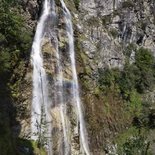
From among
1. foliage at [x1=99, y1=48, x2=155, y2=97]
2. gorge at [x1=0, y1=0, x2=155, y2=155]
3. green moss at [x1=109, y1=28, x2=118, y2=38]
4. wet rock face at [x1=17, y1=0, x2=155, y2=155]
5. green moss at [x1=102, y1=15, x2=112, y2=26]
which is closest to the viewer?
gorge at [x1=0, y1=0, x2=155, y2=155]

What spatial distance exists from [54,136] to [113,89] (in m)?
13.5

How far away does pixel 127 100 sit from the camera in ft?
164

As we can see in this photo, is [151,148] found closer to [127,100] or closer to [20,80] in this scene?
[127,100]

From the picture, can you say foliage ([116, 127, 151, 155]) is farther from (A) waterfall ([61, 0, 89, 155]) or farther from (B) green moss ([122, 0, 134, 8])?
(B) green moss ([122, 0, 134, 8])

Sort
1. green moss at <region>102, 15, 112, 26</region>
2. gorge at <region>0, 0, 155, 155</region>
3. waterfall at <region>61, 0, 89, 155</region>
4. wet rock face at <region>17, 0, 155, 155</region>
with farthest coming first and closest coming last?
1. green moss at <region>102, 15, 112, 26</region>
2. wet rock face at <region>17, 0, 155, 155</region>
3. waterfall at <region>61, 0, 89, 155</region>
4. gorge at <region>0, 0, 155, 155</region>

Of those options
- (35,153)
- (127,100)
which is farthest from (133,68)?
(35,153)

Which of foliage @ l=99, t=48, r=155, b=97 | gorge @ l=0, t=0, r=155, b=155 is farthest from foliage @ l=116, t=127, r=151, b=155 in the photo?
foliage @ l=99, t=48, r=155, b=97

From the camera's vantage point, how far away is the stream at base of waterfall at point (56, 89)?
36.6m

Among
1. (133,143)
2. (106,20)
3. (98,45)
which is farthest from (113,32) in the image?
(133,143)

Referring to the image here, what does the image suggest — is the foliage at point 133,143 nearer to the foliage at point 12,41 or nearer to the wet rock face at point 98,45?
the wet rock face at point 98,45

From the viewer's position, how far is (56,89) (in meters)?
39.2

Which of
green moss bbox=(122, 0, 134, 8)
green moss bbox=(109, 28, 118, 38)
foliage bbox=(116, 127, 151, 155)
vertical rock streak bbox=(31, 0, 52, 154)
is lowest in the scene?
foliage bbox=(116, 127, 151, 155)

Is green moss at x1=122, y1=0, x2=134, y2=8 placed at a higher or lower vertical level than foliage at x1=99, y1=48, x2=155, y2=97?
higher

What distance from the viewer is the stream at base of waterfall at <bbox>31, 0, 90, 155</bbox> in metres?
36.6
